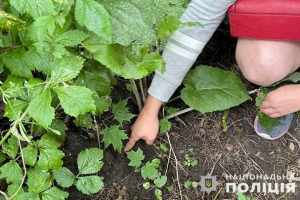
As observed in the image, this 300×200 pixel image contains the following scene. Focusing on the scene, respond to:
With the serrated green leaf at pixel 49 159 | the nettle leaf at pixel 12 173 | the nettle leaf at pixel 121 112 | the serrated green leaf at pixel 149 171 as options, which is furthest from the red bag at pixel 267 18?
the nettle leaf at pixel 12 173

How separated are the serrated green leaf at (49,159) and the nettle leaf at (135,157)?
42 centimetres

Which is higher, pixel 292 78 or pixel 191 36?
pixel 191 36

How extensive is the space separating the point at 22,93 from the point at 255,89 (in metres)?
1.01

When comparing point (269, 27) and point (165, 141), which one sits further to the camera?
point (165, 141)

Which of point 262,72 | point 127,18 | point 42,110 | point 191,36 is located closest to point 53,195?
point 42,110

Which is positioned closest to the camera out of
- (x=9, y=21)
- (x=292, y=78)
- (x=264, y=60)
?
(x=9, y=21)

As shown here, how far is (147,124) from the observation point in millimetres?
1555

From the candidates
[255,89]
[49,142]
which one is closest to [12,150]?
[49,142]

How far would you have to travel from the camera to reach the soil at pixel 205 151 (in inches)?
63.1

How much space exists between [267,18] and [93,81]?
0.59 meters

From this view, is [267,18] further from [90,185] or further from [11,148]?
[11,148]

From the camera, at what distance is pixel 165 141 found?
168 centimetres

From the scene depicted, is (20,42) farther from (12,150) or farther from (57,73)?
(12,150)

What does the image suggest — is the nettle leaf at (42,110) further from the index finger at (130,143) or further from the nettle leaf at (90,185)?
the index finger at (130,143)
